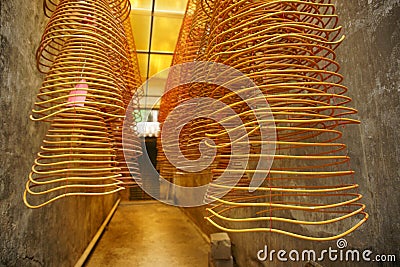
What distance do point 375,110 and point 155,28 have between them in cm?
310

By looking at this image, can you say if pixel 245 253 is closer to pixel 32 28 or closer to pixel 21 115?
pixel 21 115

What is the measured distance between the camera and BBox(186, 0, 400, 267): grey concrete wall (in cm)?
85

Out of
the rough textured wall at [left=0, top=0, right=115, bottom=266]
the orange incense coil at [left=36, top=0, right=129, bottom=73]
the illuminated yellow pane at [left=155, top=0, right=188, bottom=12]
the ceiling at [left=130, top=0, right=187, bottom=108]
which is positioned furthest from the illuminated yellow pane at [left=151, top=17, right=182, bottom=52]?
the orange incense coil at [left=36, top=0, right=129, bottom=73]

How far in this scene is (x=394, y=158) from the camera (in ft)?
2.79

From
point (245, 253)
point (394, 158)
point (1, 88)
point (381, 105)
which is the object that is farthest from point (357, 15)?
point (245, 253)

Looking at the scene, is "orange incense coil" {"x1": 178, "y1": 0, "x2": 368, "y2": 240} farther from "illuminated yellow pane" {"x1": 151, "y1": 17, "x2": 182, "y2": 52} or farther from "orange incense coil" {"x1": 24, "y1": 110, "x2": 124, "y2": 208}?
"illuminated yellow pane" {"x1": 151, "y1": 17, "x2": 182, "y2": 52}

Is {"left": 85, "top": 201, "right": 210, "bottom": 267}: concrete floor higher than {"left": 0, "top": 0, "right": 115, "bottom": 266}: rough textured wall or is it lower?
lower

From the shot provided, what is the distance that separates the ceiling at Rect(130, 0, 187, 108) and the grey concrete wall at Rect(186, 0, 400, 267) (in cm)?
238

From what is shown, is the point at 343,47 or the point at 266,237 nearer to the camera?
the point at 343,47

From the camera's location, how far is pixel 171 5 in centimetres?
297

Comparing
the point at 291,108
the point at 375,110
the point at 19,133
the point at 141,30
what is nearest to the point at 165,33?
the point at 141,30

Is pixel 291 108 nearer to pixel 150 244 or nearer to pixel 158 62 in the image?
pixel 150 244

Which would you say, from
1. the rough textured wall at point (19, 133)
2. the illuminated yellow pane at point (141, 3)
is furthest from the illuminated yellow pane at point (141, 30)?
the rough textured wall at point (19, 133)

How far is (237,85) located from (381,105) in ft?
1.95
